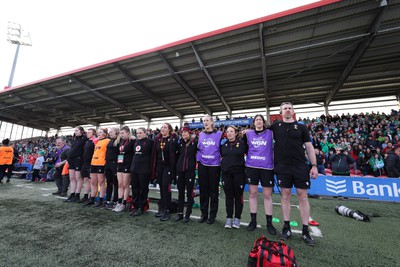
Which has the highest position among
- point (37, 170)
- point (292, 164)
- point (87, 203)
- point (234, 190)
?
point (292, 164)

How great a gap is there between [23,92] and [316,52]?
24.5 m

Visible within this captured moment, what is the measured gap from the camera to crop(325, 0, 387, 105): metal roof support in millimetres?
7902

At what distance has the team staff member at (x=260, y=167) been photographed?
2.96 meters

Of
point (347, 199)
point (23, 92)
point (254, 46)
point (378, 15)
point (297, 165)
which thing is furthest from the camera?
point (23, 92)

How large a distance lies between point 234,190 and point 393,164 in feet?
28.4

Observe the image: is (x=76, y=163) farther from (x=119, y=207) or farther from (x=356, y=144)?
(x=356, y=144)

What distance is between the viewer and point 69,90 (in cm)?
1633

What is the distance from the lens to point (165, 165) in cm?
375

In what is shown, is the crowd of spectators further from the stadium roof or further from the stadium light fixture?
the stadium light fixture

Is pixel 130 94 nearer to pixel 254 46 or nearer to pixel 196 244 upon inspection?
pixel 254 46

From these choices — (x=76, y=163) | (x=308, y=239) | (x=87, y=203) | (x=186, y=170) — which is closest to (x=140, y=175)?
(x=186, y=170)

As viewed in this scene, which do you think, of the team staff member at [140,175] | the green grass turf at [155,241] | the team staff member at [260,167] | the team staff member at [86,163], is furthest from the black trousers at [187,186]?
the team staff member at [86,163]

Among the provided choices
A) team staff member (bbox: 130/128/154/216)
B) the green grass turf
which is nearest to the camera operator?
the green grass turf

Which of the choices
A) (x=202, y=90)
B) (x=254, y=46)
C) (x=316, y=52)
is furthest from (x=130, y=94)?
(x=316, y=52)
